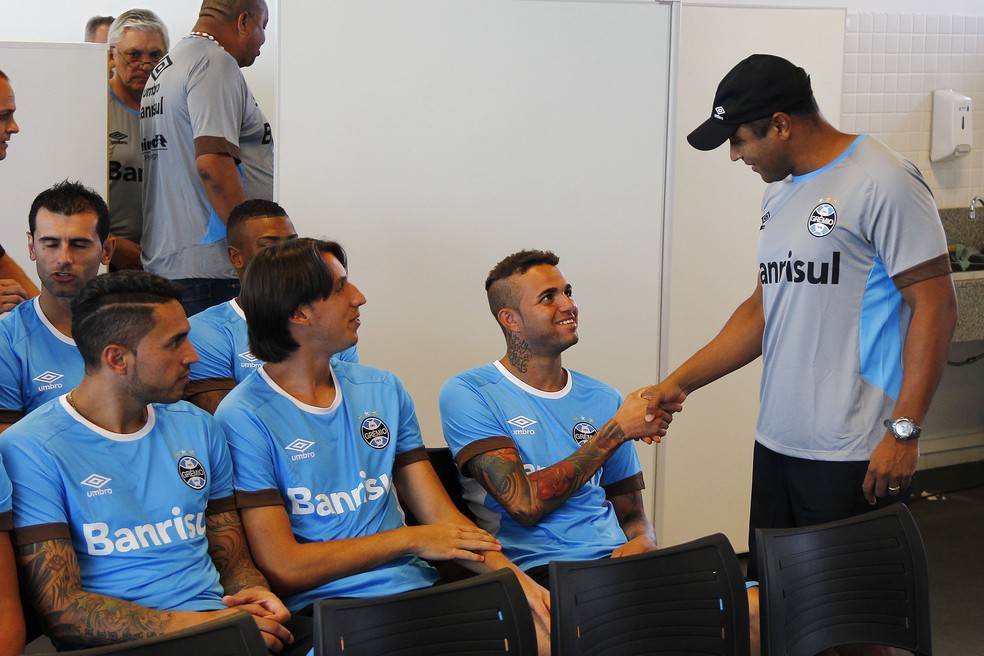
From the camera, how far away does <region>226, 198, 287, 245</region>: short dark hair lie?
9.89 ft

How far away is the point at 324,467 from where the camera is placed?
7.28 feet

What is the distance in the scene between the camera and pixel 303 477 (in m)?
2.20

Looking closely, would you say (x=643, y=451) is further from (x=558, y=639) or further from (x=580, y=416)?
(x=558, y=639)

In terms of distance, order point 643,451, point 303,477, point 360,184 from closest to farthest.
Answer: point 303,477 → point 360,184 → point 643,451

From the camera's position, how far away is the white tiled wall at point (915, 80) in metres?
5.02

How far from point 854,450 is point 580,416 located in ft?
2.12

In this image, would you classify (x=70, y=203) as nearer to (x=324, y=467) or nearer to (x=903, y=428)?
(x=324, y=467)

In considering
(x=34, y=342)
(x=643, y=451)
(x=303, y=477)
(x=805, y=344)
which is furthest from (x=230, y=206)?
(x=805, y=344)

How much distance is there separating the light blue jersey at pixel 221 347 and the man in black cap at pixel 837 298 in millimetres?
1174

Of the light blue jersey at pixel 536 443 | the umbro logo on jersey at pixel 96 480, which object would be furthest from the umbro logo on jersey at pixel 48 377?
the light blue jersey at pixel 536 443

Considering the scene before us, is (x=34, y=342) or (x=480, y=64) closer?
(x=34, y=342)

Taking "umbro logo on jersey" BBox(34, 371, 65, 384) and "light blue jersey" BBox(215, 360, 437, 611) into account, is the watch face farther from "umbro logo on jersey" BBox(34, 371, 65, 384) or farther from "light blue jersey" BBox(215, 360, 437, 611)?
"umbro logo on jersey" BBox(34, 371, 65, 384)

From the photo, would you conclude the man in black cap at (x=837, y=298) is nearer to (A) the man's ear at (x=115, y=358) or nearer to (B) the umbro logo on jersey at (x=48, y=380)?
(A) the man's ear at (x=115, y=358)

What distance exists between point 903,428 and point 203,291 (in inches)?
89.7
